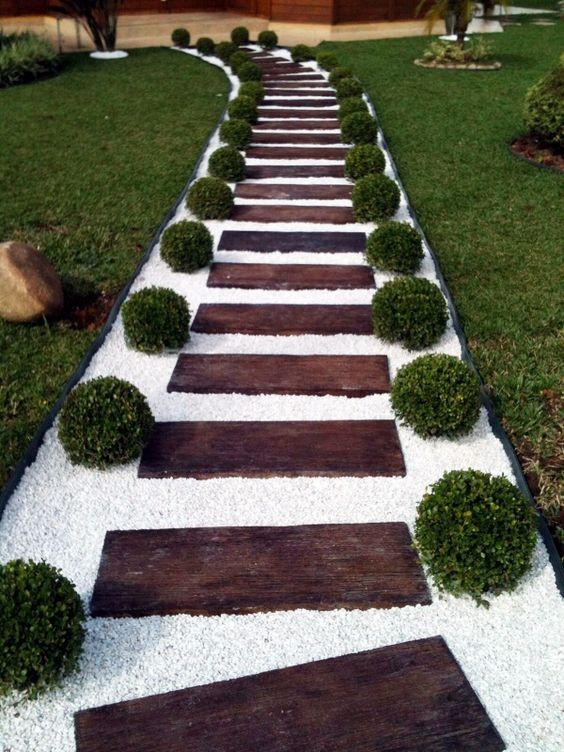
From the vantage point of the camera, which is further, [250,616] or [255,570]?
[255,570]

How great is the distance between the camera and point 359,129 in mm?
12102

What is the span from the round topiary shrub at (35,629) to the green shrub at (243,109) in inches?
449

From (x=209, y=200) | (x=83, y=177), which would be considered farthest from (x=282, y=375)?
(x=83, y=177)

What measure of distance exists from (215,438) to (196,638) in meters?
1.77

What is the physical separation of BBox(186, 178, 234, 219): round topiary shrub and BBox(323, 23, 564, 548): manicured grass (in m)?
2.58

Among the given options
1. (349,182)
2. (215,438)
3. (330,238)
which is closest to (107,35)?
(349,182)

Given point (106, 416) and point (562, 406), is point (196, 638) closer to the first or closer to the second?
point (106, 416)

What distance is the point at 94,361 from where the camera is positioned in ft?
20.5

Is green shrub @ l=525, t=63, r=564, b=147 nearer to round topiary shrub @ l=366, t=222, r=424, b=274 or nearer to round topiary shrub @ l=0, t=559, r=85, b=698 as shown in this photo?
round topiary shrub @ l=366, t=222, r=424, b=274

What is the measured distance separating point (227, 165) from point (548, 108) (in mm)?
4936

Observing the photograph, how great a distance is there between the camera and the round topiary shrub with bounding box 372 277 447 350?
6176mm

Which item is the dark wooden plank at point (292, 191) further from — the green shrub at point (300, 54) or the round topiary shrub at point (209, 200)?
the green shrub at point (300, 54)

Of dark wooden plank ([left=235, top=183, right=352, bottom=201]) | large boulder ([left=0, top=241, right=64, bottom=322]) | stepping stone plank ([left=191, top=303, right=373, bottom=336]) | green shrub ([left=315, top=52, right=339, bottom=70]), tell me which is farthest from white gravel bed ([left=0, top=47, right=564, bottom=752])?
green shrub ([left=315, top=52, right=339, bottom=70])

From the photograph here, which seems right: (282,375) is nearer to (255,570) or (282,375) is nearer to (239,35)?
(255,570)
